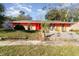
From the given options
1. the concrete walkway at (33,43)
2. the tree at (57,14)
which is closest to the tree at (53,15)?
the tree at (57,14)

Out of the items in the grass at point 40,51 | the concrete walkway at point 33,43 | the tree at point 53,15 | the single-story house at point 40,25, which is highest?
the tree at point 53,15

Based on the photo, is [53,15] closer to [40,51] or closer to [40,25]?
[40,25]

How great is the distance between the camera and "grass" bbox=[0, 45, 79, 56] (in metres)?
1.87

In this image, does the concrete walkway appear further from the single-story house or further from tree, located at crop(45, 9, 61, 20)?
tree, located at crop(45, 9, 61, 20)

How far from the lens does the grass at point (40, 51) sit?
73.5 inches

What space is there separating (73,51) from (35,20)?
460 mm

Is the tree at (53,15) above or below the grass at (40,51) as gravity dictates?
above

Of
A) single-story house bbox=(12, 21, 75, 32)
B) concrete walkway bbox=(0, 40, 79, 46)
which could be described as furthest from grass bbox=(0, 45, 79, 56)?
single-story house bbox=(12, 21, 75, 32)

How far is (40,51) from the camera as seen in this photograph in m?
1.87

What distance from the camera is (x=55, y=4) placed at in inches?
74.0

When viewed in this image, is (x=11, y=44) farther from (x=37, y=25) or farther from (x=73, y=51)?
(x=73, y=51)

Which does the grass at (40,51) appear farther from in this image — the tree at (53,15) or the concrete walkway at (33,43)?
the tree at (53,15)

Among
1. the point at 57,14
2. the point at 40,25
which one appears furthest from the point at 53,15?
the point at 40,25

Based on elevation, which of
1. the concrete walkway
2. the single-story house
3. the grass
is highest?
the single-story house
